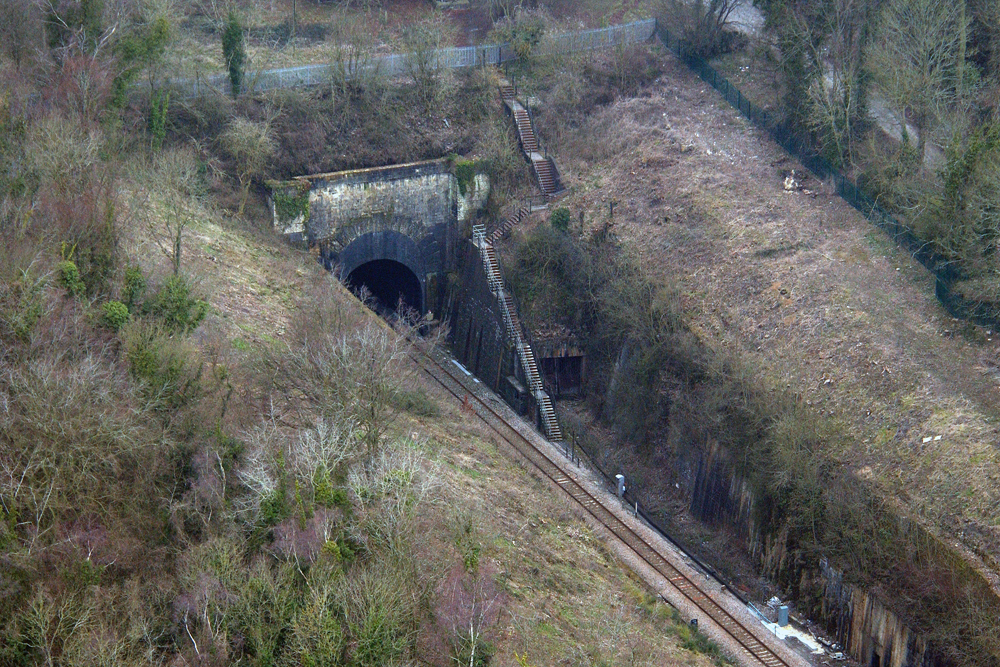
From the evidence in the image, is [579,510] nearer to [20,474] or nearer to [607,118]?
[20,474]

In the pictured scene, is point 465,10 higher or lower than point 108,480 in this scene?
higher

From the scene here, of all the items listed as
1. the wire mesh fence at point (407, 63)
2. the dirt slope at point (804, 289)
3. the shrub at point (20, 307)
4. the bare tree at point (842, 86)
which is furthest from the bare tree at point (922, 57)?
the shrub at point (20, 307)

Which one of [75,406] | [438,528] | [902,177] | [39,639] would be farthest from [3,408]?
[902,177]

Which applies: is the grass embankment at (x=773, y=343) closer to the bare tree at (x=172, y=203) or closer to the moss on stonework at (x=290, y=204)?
the moss on stonework at (x=290, y=204)

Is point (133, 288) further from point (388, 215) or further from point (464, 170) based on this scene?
point (464, 170)

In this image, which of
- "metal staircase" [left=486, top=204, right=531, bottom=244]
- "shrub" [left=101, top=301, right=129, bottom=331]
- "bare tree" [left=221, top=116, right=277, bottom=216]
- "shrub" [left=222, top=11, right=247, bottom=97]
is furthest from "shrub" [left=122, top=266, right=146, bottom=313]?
"metal staircase" [left=486, top=204, right=531, bottom=244]
